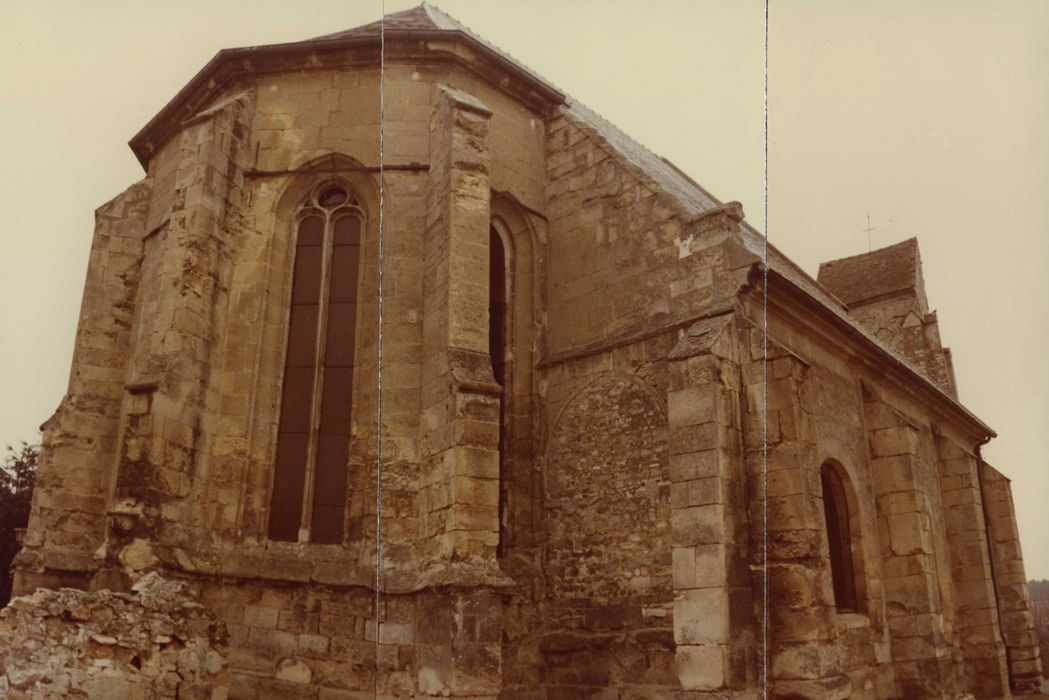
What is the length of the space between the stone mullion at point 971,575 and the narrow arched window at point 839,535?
14.9 feet

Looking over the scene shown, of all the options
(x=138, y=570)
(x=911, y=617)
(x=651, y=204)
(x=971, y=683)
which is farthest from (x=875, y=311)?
(x=138, y=570)

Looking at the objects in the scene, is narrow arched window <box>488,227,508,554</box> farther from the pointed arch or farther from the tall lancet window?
the tall lancet window

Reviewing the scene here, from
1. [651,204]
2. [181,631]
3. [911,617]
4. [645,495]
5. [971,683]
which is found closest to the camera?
[181,631]

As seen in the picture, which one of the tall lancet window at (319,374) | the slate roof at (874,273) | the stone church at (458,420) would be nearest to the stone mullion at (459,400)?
the stone church at (458,420)

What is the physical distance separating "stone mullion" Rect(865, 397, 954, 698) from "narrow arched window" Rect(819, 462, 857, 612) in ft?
2.98

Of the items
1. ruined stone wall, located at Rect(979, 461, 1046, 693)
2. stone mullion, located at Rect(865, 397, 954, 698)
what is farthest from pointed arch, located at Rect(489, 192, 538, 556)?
ruined stone wall, located at Rect(979, 461, 1046, 693)

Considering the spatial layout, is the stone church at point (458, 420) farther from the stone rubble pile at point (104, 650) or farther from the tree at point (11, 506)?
the tree at point (11, 506)

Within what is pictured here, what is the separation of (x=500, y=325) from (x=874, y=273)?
17.3 m

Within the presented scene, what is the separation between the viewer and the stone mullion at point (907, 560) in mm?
12641

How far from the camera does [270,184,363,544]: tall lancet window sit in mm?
10312

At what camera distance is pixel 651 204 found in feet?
37.9

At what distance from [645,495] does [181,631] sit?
17.0 feet

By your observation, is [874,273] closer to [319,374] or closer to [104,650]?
[319,374]

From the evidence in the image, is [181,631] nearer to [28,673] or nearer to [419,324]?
[28,673]
